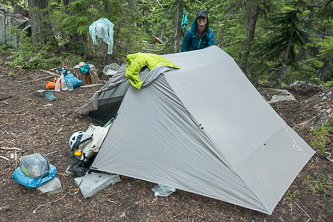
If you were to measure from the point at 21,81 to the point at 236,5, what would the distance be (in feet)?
23.4

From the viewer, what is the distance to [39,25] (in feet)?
29.3

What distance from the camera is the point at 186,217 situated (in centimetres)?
272

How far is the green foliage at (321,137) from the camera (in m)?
4.04

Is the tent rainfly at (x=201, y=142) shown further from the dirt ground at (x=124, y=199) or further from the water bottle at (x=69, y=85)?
the water bottle at (x=69, y=85)

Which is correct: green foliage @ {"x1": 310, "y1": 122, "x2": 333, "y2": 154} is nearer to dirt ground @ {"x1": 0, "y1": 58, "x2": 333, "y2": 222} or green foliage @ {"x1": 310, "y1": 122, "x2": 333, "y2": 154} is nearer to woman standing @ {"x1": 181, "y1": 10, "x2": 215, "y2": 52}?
dirt ground @ {"x1": 0, "y1": 58, "x2": 333, "y2": 222}

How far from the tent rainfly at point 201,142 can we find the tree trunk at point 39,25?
22.4ft

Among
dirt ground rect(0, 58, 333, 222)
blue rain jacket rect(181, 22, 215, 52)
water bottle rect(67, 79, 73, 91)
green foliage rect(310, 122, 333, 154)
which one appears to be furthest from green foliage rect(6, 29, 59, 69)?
green foliage rect(310, 122, 333, 154)

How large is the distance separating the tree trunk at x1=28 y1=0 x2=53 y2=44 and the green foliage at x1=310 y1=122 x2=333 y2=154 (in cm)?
923

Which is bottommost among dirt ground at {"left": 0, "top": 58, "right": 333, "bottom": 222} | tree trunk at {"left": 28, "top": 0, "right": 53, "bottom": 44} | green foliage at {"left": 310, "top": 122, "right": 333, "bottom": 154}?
dirt ground at {"left": 0, "top": 58, "right": 333, "bottom": 222}

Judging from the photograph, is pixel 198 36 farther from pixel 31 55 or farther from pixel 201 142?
pixel 31 55

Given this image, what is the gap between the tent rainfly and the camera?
9.36 ft

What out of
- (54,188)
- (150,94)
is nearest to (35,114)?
(54,188)

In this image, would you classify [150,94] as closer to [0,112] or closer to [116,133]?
[116,133]

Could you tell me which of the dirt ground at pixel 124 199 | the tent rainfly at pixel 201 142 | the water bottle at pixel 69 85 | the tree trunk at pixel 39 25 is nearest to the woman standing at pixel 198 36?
the tent rainfly at pixel 201 142
